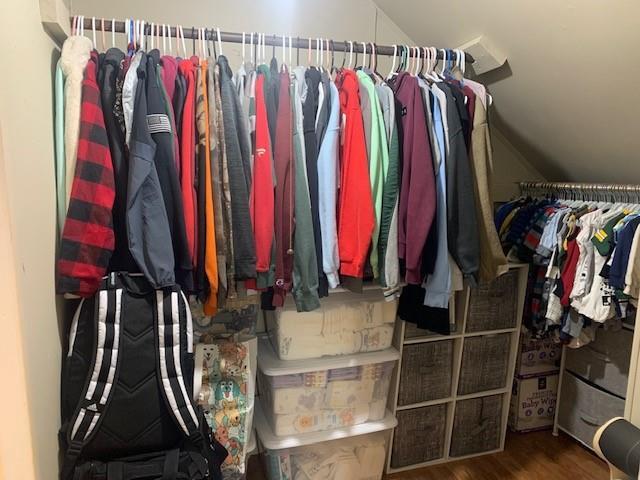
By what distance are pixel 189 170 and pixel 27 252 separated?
18.2 inches

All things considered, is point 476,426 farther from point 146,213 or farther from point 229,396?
point 146,213

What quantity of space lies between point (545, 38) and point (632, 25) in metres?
0.27

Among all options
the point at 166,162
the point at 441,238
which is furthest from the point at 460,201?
the point at 166,162

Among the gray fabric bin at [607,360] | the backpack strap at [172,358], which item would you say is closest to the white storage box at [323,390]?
the backpack strap at [172,358]

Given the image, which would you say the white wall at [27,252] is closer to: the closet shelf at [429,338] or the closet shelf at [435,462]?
the closet shelf at [429,338]

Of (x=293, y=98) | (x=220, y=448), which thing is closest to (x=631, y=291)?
(x=293, y=98)

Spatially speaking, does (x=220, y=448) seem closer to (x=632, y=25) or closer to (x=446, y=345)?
(x=446, y=345)

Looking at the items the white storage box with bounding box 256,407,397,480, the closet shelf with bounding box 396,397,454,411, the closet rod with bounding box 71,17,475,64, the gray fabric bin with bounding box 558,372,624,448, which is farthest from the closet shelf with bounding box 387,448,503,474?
the closet rod with bounding box 71,17,475,64

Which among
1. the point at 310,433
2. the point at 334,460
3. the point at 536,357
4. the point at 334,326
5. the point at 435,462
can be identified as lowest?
the point at 435,462

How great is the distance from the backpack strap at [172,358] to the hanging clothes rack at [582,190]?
1.80 meters

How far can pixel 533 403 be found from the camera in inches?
87.4

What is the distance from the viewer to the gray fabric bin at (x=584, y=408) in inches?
76.8

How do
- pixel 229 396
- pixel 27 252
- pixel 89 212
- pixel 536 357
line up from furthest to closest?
pixel 536 357 → pixel 229 396 → pixel 89 212 → pixel 27 252

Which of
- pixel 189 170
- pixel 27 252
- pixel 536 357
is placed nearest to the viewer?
pixel 27 252
